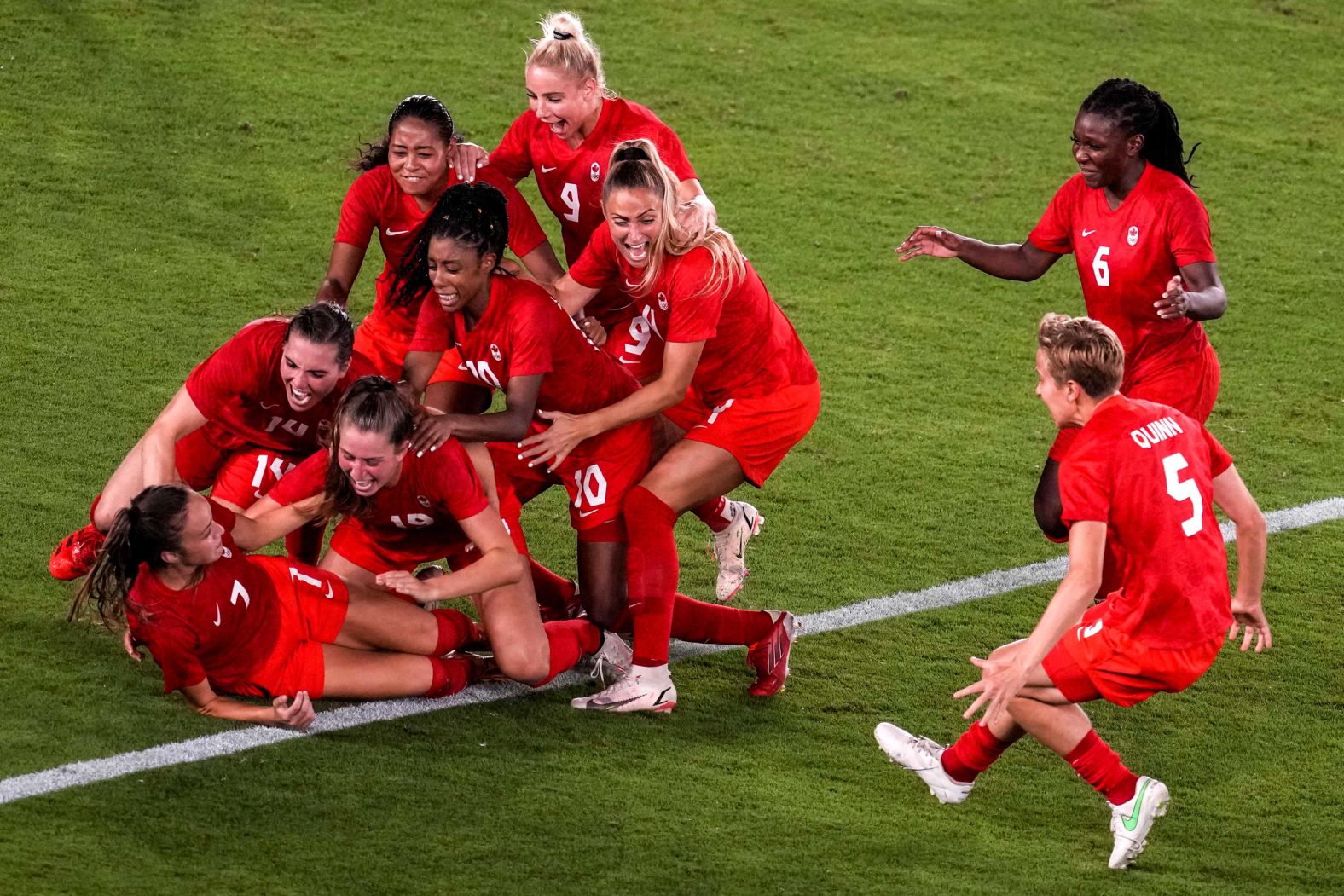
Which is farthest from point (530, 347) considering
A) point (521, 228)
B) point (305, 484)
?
point (521, 228)

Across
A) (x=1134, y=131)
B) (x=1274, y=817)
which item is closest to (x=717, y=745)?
(x=1274, y=817)

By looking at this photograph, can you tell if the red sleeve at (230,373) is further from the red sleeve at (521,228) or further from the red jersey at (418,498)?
the red sleeve at (521,228)

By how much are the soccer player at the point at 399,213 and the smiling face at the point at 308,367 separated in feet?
1.85

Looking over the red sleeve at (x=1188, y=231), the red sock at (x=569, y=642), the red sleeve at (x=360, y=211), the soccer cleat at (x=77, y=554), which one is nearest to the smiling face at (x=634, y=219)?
the red sleeve at (x=360, y=211)

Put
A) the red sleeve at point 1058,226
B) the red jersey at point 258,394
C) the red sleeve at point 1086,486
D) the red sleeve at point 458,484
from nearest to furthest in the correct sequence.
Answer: the red sleeve at point 1086,486
the red sleeve at point 458,484
the red jersey at point 258,394
the red sleeve at point 1058,226

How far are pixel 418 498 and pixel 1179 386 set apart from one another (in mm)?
2485

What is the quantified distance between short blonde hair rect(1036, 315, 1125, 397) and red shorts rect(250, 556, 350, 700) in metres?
2.17

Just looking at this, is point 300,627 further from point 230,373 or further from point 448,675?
point 230,373

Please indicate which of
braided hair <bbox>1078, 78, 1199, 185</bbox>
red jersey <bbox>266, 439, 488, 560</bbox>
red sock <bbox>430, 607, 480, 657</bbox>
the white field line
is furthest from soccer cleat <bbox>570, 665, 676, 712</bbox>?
braided hair <bbox>1078, 78, 1199, 185</bbox>

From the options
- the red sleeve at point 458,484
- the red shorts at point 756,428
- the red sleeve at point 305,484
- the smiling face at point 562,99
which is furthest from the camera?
the smiling face at point 562,99

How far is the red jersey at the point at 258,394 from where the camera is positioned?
5.45 metres

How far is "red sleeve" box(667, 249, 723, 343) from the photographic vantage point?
538cm

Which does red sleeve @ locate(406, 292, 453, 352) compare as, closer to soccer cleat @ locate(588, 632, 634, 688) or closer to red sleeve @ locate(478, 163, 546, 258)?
red sleeve @ locate(478, 163, 546, 258)

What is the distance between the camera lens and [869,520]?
6.88 m
